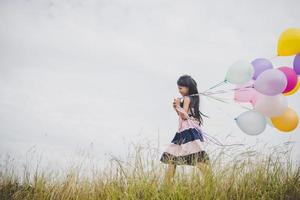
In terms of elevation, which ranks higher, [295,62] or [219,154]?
[295,62]

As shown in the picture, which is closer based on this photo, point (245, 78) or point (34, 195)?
point (245, 78)

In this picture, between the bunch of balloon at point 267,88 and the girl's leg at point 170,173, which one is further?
the bunch of balloon at point 267,88

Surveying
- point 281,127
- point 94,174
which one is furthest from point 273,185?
point 94,174

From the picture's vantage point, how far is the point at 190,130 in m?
4.45

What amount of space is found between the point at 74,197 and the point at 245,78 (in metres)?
2.47

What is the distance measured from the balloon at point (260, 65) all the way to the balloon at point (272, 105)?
313 mm

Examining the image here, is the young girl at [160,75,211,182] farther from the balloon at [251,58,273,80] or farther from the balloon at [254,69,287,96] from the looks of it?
the balloon at [254,69,287,96]

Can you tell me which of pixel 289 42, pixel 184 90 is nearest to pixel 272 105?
pixel 289 42

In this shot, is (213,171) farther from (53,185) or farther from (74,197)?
(53,185)

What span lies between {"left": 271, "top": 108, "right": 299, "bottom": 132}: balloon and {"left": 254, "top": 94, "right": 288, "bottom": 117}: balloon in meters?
0.10

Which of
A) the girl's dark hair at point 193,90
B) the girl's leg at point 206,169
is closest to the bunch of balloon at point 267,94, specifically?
the girl's dark hair at point 193,90

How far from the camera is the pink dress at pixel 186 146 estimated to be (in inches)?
169

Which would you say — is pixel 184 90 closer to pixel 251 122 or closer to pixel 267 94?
pixel 251 122

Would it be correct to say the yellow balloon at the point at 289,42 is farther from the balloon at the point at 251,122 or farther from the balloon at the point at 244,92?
the balloon at the point at 251,122
